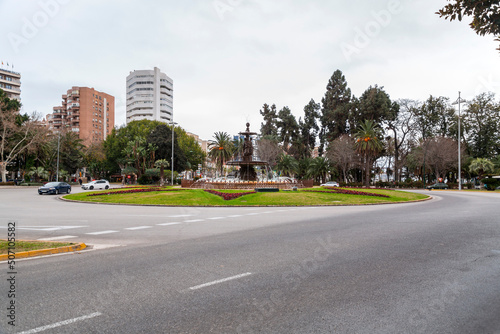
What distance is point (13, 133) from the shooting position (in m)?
52.4

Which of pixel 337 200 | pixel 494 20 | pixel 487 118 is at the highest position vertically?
pixel 487 118

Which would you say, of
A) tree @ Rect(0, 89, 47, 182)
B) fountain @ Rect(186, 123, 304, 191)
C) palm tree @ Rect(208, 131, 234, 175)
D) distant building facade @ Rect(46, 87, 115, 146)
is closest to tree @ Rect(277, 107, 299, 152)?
palm tree @ Rect(208, 131, 234, 175)

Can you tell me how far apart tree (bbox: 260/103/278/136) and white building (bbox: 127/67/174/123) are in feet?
171

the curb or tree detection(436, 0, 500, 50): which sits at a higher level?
tree detection(436, 0, 500, 50)

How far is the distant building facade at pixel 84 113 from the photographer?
113938 millimetres

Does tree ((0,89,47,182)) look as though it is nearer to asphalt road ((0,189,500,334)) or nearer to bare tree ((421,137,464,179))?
asphalt road ((0,189,500,334))

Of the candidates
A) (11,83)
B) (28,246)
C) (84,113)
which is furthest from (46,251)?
(84,113)

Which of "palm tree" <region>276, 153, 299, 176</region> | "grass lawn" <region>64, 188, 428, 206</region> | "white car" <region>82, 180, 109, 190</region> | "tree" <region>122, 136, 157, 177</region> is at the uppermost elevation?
"tree" <region>122, 136, 157, 177</region>

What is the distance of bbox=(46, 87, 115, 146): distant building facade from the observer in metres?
114

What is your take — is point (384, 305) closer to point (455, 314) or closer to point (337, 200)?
point (455, 314)

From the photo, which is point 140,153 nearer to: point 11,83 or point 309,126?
point 309,126

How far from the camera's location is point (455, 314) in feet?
13.5

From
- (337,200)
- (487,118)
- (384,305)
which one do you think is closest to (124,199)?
(337,200)

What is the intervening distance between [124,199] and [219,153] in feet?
126
